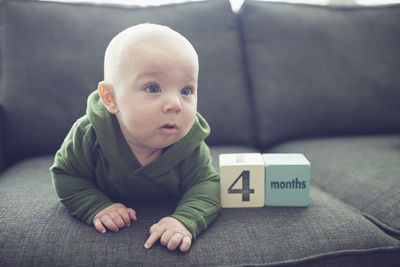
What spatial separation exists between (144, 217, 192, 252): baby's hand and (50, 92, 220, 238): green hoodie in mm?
27

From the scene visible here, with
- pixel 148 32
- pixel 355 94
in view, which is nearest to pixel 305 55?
pixel 355 94

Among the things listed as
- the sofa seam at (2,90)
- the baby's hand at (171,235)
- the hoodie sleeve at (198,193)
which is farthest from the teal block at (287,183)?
the sofa seam at (2,90)

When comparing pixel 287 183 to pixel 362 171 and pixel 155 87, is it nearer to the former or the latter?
pixel 362 171

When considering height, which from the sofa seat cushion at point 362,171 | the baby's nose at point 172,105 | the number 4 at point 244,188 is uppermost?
the baby's nose at point 172,105

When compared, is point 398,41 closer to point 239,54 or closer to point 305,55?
point 305,55

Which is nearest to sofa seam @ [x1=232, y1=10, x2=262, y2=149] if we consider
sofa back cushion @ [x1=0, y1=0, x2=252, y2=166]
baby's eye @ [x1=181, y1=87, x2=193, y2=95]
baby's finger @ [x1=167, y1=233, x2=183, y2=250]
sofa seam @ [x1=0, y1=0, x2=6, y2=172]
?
sofa back cushion @ [x1=0, y1=0, x2=252, y2=166]

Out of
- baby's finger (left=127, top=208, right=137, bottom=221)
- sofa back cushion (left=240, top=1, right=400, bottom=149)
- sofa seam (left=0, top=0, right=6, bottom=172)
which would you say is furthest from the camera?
sofa back cushion (left=240, top=1, right=400, bottom=149)

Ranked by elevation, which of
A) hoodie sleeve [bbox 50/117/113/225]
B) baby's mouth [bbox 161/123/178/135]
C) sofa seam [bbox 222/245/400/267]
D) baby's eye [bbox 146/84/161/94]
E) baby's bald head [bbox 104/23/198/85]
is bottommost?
sofa seam [bbox 222/245/400/267]

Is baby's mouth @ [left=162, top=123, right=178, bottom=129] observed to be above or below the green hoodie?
above

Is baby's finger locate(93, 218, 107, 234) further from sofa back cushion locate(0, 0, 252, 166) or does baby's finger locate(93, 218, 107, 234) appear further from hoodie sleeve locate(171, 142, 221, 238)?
sofa back cushion locate(0, 0, 252, 166)

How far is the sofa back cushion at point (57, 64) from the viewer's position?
3.98 ft

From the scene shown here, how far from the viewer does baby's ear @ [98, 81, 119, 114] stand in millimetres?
766

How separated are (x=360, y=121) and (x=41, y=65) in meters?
1.28

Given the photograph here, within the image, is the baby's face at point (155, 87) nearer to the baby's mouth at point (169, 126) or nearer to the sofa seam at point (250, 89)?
the baby's mouth at point (169, 126)
